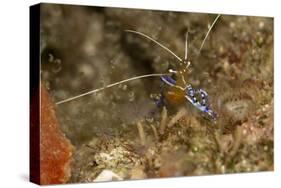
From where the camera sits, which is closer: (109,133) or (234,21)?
(109,133)

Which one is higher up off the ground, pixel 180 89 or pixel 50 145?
pixel 180 89

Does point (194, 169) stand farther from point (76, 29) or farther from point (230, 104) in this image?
point (76, 29)

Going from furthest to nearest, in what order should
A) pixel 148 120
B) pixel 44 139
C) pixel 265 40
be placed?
pixel 265 40
pixel 148 120
pixel 44 139

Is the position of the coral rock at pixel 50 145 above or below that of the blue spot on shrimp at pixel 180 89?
Answer: below

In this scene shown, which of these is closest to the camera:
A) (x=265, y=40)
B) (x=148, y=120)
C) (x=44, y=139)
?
(x=44, y=139)

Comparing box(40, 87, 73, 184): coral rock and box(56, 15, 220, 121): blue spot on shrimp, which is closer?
box(40, 87, 73, 184): coral rock

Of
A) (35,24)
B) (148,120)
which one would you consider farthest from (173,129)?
(35,24)

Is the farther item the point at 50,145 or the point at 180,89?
the point at 180,89

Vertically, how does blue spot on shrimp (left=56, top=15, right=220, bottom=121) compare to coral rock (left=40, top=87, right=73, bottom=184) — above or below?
above

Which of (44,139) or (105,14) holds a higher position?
(105,14)

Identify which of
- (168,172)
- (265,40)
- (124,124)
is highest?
(265,40)

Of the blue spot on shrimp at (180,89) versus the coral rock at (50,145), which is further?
the blue spot on shrimp at (180,89)
